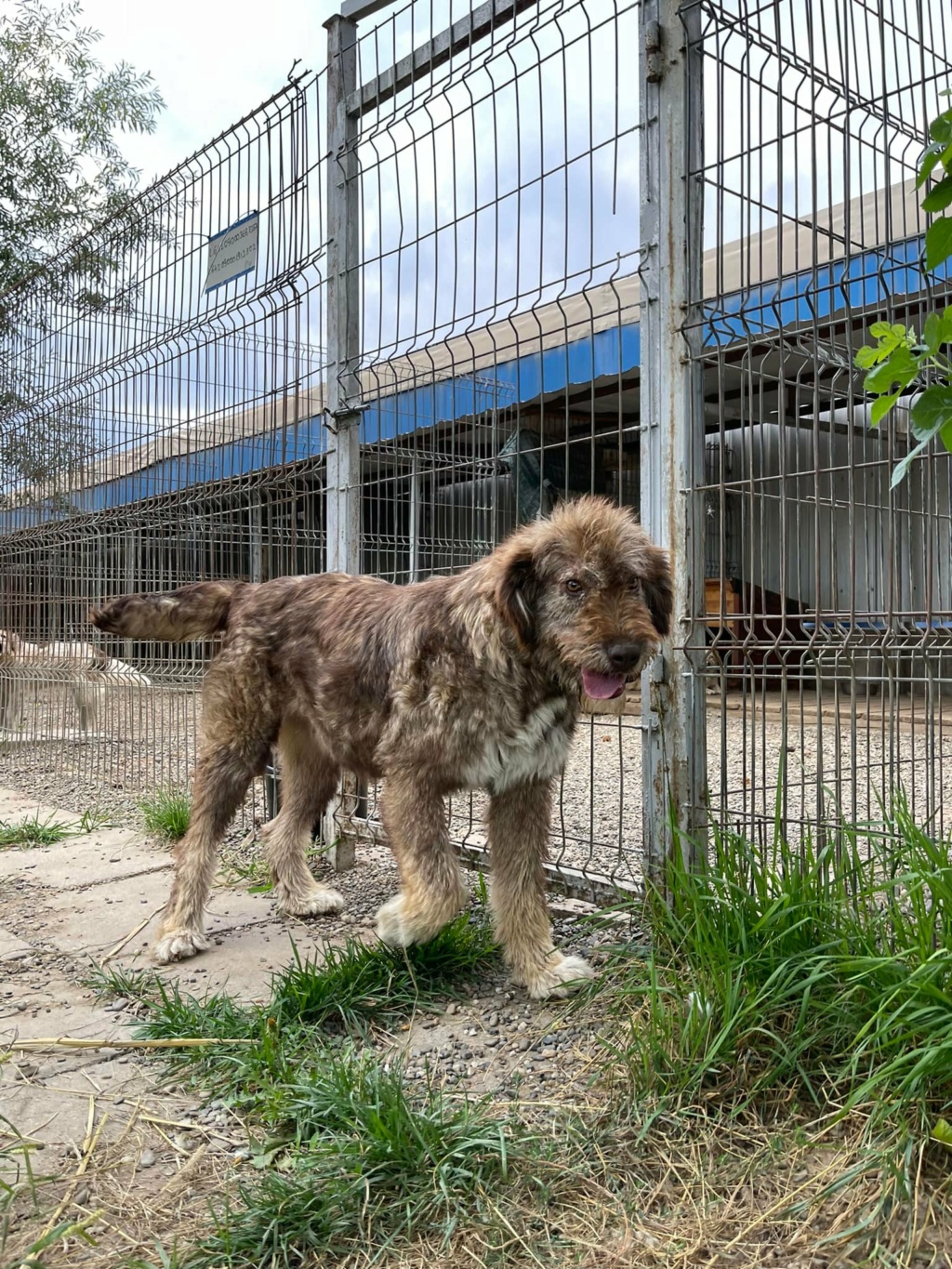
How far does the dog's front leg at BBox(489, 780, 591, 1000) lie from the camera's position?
11.1 feet

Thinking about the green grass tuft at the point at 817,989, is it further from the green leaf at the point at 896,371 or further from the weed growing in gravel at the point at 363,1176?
the green leaf at the point at 896,371

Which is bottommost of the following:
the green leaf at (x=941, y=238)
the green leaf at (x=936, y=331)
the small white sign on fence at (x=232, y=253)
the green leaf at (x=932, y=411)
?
the green leaf at (x=932, y=411)

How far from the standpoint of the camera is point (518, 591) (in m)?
3.25

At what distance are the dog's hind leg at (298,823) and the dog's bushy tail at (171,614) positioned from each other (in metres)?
0.58

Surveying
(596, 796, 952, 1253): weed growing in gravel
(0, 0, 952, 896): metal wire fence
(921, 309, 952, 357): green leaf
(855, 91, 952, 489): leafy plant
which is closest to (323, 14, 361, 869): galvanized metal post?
(0, 0, 952, 896): metal wire fence

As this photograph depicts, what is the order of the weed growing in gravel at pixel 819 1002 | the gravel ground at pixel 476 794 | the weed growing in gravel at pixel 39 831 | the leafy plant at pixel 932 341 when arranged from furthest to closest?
the weed growing in gravel at pixel 39 831
the gravel ground at pixel 476 794
the weed growing in gravel at pixel 819 1002
the leafy plant at pixel 932 341

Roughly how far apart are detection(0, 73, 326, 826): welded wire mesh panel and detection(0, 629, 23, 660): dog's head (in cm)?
2

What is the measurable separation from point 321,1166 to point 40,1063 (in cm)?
126

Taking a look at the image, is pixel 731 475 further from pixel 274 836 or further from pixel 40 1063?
pixel 40 1063

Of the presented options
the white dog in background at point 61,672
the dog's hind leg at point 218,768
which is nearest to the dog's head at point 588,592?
the dog's hind leg at point 218,768

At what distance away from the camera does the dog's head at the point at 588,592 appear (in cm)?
304

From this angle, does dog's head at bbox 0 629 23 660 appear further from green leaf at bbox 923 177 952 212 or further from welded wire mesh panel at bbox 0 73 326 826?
green leaf at bbox 923 177 952 212

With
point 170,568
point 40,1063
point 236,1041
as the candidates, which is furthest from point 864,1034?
point 170,568

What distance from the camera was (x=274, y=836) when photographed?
4641mm
